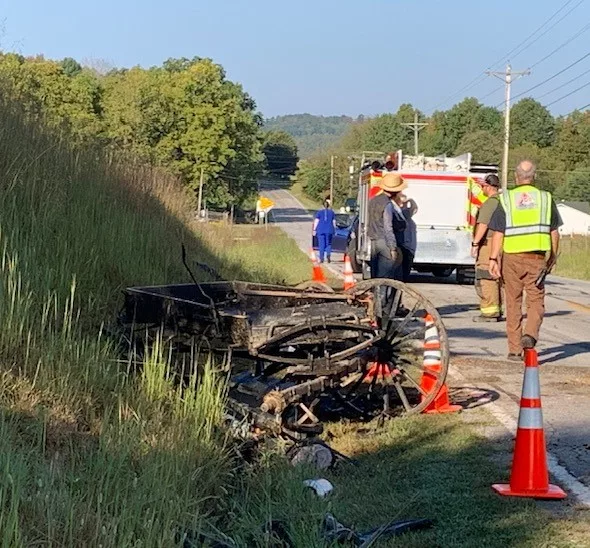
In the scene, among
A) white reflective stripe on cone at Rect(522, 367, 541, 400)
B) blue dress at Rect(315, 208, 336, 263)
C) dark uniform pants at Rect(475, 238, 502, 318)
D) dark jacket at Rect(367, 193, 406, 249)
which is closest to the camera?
white reflective stripe on cone at Rect(522, 367, 541, 400)

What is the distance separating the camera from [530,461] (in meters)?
5.82

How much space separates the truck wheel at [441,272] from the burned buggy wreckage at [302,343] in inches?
581

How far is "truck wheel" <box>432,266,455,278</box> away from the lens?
23608 millimetres

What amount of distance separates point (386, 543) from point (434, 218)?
1796 cm

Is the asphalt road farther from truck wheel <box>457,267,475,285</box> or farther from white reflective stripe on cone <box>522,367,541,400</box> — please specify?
truck wheel <box>457,267,475,285</box>

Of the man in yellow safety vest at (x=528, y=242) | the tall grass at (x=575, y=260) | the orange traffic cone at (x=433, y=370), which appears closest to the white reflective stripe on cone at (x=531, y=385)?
the orange traffic cone at (x=433, y=370)

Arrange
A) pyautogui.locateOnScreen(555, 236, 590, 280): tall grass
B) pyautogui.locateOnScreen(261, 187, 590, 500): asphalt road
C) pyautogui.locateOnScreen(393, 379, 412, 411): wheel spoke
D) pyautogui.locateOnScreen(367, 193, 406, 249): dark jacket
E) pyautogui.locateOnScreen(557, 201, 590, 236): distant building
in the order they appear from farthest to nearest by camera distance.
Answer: pyautogui.locateOnScreen(557, 201, 590, 236): distant building → pyautogui.locateOnScreen(555, 236, 590, 280): tall grass → pyautogui.locateOnScreen(367, 193, 406, 249): dark jacket → pyautogui.locateOnScreen(393, 379, 412, 411): wheel spoke → pyautogui.locateOnScreen(261, 187, 590, 500): asphalt road

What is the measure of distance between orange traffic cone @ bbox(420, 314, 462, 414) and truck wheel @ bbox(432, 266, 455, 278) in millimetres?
15031

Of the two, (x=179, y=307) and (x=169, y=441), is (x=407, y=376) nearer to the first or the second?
(x=179, y=307)

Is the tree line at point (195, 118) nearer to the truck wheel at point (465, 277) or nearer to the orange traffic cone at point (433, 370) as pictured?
the truck wheel at point (465, 277)

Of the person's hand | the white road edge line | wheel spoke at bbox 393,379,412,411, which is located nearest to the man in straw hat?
the person's hand

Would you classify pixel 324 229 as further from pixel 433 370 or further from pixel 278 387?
pixel 278 387

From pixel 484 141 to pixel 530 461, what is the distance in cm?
10007

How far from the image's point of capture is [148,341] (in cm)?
764
